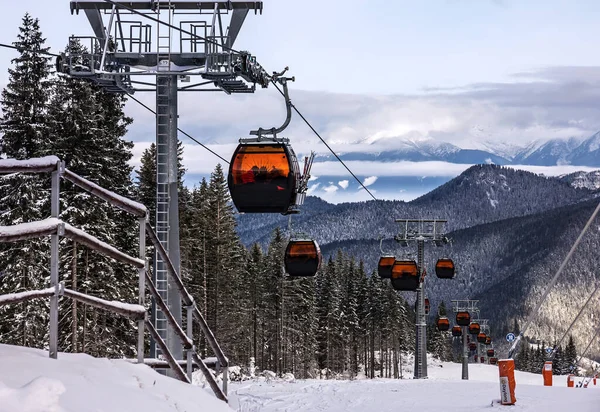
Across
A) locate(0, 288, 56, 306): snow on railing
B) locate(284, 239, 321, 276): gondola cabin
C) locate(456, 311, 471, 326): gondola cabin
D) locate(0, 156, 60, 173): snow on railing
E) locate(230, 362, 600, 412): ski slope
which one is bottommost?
locate(456, 311, 471, 326): gondola cabin

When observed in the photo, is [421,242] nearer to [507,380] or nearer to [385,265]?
[385,265]

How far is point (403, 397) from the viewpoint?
2211cm

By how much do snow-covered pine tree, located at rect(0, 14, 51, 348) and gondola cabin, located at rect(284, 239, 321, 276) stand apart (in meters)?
9.51

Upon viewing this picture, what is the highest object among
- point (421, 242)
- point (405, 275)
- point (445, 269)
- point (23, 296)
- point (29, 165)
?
point (421, 242)

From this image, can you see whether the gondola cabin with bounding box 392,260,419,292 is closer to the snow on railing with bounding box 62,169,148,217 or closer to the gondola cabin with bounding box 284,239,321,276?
the gondola cabin with bounding box 284,239,321,276

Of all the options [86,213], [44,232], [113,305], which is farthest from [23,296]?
[86,213]

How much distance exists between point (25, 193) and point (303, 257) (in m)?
12.4

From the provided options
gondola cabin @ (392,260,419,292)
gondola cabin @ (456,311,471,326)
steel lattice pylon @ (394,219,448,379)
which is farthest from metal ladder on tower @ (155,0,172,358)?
gondola cabin @ (456,311,471,326)

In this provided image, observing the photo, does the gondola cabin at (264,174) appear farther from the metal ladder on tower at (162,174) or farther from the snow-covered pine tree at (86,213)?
the snow-covered pine tree at (86,213)

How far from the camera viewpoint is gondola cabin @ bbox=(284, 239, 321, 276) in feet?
86.1

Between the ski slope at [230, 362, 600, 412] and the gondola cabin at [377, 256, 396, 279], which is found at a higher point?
the gondola cabin at [377, 256, 396, 279]

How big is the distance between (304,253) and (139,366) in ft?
58.1

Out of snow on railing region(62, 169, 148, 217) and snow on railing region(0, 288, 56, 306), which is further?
snow on railing region(62, 169, 148, 217)

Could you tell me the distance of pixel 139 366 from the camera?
8.67 metres
